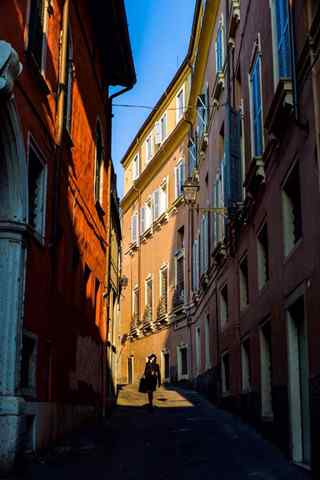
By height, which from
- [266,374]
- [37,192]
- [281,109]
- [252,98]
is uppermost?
[252,98]

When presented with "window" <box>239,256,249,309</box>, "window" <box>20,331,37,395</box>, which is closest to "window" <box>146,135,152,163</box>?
"window" <box>239,256,249,309</box>

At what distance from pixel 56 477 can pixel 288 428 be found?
11.0ft

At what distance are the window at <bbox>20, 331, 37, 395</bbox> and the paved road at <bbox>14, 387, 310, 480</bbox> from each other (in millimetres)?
975

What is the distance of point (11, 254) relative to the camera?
9039mm

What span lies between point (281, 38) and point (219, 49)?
30.7ft

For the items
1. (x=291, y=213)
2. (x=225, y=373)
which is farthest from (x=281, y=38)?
(x=225, y=373)

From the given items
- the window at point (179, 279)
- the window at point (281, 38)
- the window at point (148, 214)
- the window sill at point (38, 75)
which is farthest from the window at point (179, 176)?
the window sill at point (38, 75)

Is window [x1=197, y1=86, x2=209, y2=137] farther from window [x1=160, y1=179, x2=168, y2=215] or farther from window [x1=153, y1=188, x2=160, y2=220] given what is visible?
window [x1=153, y1=188, x2=160, y2=220]

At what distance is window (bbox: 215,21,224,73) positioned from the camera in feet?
63.5

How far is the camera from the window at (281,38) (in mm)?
10055

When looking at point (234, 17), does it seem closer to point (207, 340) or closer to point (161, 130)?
point (207, 340)

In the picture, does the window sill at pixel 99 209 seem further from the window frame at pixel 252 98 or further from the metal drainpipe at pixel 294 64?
the metal drainpipe at pixel 294 64

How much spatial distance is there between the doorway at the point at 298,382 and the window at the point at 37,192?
3689 millimetres

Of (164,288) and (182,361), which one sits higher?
(164,288)
